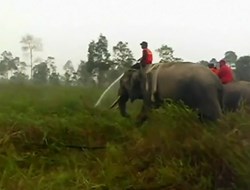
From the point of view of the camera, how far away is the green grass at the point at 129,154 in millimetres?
3979

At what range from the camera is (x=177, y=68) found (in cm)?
661

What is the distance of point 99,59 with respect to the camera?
45.9 feet

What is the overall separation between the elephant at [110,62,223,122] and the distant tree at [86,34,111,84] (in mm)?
5195

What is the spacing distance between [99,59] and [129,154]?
30.8ft

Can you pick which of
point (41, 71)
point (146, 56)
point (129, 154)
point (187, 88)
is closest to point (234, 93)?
point (146, 56)

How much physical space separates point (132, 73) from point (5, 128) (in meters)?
2.35

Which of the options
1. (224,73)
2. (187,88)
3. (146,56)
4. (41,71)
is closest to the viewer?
(187,88)

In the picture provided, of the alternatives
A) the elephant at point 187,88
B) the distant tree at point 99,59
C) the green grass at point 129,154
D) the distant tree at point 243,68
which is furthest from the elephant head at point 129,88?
the distant tree at point 243,68

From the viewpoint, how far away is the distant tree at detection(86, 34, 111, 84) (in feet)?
40.5

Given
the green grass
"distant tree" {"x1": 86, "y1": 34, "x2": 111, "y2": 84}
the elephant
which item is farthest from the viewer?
"distant tree" {"x1": 86, "y1": 34, "x2": 111, "y2": 84}

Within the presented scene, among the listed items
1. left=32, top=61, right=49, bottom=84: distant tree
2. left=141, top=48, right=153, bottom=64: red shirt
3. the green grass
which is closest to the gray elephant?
left=141, top=48, right=153, bottom=64: red shirt

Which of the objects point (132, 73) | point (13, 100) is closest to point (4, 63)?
point (13, 100)

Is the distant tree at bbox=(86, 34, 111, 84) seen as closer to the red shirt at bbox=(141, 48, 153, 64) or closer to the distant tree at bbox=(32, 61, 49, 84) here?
the distant tree at bbox=(32, 61, 49, 84)

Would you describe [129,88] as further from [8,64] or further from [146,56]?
[8,64]
